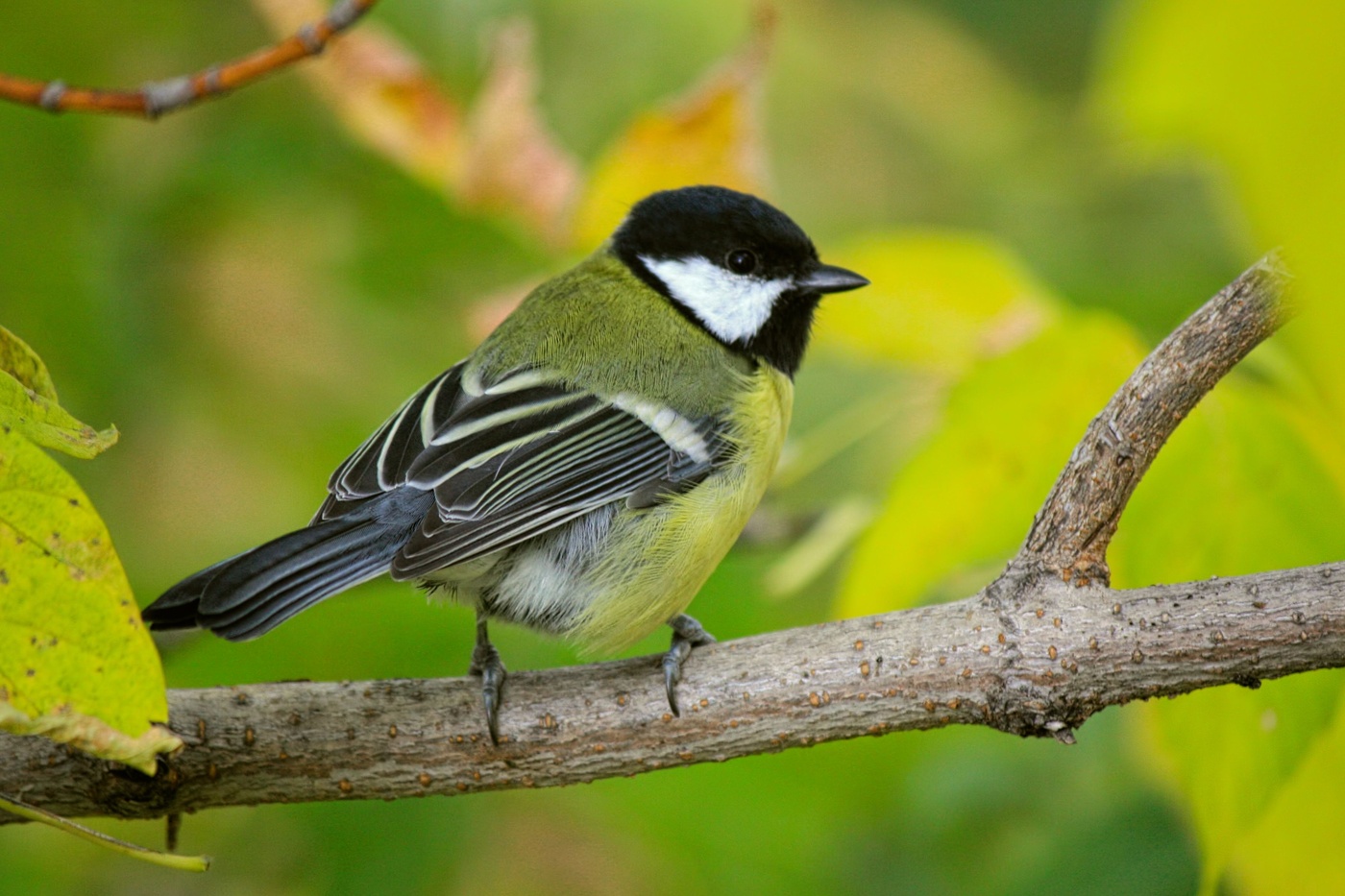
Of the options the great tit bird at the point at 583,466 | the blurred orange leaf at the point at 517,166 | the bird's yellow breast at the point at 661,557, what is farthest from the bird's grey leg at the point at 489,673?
the blurred orange leaf at the point at 517,166

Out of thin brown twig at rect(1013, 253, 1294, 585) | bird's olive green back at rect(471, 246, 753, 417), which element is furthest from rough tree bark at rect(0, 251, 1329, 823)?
bird's olive green back at rect(471, 246, 753, 417)

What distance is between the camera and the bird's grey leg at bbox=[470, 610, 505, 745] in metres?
1.43

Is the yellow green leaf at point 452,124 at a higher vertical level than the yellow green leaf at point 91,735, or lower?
higher

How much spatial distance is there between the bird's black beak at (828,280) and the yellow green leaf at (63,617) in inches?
53.5

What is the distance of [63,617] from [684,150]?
4.09 ft

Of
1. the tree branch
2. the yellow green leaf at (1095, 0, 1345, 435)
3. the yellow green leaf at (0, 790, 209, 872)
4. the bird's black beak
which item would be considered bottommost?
the yellow green leaf at (0, 790, 209, 872)

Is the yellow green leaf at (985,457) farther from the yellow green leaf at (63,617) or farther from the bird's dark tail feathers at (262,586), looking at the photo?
the yellow green leaf at (63,617)

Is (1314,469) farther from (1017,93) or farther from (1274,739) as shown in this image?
(1017,93)

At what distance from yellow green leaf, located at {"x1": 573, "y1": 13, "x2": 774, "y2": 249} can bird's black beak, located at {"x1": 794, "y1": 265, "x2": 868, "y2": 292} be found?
0.23m

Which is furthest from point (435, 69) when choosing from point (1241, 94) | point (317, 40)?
point (1241, 94)

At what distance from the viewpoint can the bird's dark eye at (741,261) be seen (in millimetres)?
2152

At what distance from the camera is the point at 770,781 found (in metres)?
1.90

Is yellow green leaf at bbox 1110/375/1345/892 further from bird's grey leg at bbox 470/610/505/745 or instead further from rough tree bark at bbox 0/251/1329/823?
bird's grey leg at bbox 470/610/505/745

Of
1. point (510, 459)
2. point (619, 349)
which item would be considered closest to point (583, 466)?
point (510, 459)
